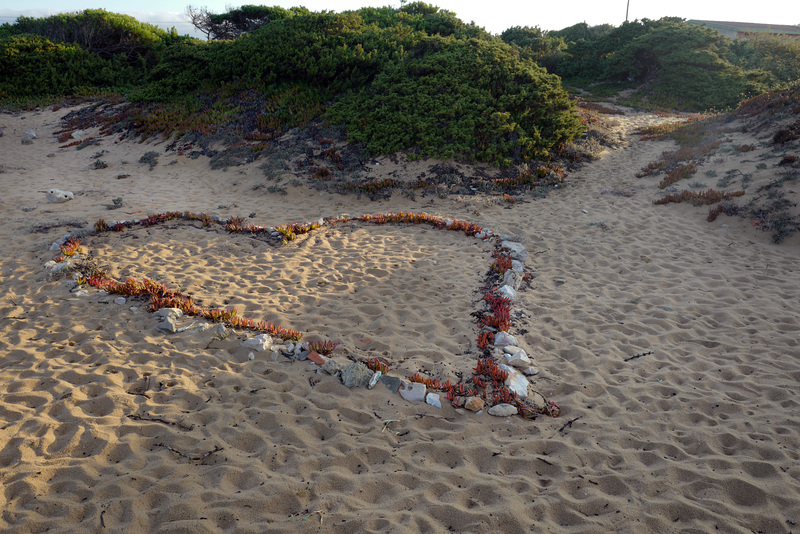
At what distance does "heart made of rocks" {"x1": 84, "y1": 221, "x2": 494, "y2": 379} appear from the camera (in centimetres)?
639

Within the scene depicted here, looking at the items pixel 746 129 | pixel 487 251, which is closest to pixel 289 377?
pixel 487 251

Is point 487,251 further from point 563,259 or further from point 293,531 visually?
point 293,531

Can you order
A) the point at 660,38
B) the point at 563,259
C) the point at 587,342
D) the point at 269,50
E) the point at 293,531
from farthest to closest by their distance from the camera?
the point at 660,38
the point at 269,50
the point at 563,259
the point at 587,342
the point at 293,531

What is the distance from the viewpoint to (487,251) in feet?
31.2

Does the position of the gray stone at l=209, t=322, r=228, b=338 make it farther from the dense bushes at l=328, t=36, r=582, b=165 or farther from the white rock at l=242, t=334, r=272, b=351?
the dense bushes at l=328, t=36, r=582, b=165

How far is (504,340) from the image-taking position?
6219mm

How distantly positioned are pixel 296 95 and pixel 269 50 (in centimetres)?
332

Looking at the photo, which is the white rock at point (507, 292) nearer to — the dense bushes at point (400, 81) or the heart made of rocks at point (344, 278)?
the heart made of rocks at point (344, 278)

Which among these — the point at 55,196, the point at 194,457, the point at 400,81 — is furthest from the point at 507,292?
the point at 55,196

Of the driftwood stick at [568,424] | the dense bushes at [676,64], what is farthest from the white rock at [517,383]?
the dense bushes at [676,64]

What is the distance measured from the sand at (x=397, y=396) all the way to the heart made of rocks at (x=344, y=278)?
0.17 feet

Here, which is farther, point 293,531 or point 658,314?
point 658,314

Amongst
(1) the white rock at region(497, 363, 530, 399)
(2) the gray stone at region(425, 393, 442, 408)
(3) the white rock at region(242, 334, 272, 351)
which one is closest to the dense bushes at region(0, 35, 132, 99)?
(3) the white rock at region(242, 334, 272, 351)

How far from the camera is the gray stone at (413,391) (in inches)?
200
